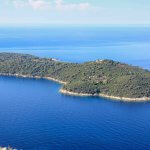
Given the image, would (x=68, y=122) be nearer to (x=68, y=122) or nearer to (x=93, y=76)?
(x=68, y=122)

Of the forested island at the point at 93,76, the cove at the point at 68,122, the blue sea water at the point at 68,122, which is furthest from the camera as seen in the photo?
the forested island at the point at 93,76

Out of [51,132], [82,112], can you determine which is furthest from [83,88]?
[51,132]

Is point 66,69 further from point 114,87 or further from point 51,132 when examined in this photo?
point 51,132

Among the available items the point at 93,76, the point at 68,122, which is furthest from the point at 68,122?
the point at 93,76

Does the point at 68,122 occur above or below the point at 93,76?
below

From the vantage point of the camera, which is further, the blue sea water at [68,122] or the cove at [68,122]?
the cove at [68,122]

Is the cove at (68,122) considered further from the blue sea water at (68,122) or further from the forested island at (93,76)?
the forested island at (93,76)

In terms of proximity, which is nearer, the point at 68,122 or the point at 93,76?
the point at 68,122

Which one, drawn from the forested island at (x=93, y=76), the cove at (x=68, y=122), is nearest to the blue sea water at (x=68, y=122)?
the cove at (x=68, y=122)

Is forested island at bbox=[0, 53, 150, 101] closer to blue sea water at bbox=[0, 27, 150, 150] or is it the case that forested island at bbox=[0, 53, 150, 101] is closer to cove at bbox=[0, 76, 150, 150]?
cove at bbox=[0, 76, 150, 150]

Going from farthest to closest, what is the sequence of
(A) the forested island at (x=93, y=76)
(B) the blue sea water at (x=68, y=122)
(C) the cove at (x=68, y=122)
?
(A) the forested island at (x=93, y=76), (C) the cove at (x=68, y=122), (B) the blue sea water at (x=68, y=122)
